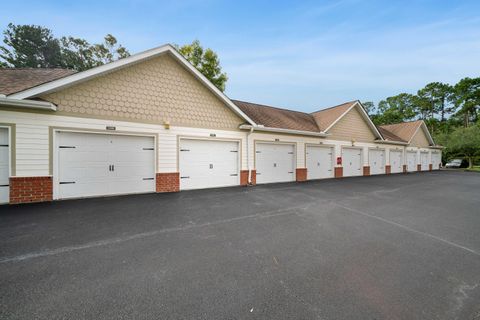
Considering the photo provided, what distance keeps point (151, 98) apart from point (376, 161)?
55.0ft

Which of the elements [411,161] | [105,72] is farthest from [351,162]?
[105,72]

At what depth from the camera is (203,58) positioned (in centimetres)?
1747

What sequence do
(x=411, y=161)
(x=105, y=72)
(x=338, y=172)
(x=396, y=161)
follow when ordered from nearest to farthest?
1. (x=105, y=72)
2. (x=338, y=172)
3. (x=396, y=161)
4. (x=411, y=161)

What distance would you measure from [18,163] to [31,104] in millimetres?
1800

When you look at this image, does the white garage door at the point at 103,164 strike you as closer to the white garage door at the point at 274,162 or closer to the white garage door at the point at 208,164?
the white garage door at the point at 208,164

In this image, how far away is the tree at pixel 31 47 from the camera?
787 inches

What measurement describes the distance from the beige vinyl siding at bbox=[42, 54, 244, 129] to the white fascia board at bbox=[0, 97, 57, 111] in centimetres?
33

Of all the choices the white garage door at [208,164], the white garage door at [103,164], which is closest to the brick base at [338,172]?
the white garage door at [208,164]

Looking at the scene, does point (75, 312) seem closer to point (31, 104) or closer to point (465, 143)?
point (31, 104)

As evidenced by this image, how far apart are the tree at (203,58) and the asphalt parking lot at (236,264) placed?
53.8ft

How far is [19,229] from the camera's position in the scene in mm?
3590

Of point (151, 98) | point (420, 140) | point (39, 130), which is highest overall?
point (151, 98)

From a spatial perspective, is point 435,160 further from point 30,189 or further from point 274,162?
point 30,189

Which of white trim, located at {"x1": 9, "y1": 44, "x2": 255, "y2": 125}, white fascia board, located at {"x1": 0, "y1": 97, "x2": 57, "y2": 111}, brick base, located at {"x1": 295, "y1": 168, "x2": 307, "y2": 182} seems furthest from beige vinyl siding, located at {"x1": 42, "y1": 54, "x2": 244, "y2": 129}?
brick base, located at {"x1": 295, "y1": 168, "x2": 307, "y2": 182}
